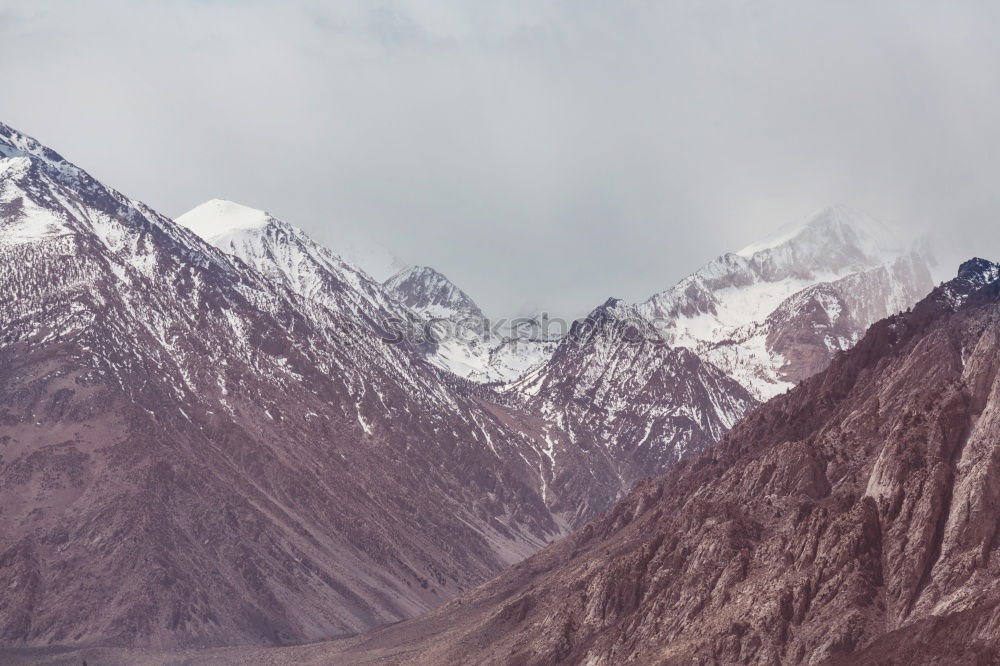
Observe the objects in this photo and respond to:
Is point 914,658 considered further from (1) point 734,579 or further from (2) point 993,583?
(1) point 734,579

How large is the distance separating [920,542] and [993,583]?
53.3ft

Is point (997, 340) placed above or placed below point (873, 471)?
above

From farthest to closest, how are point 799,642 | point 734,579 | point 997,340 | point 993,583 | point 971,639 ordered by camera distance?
point 997,340, point 734,579, point 799,642, point 993,583, point 971,639

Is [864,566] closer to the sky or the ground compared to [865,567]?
closer to the sky

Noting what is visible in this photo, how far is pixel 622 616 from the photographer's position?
655 ft

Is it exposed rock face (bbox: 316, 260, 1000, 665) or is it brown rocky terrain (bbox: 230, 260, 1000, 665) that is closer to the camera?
brown rocky terrain (bbox: 230, 260, 1000, 665)

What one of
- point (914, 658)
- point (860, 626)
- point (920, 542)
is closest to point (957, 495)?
point (920, 542)

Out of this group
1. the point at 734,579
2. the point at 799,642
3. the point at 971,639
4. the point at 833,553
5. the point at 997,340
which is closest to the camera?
the point at 971,639

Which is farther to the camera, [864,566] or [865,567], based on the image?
[864,566]

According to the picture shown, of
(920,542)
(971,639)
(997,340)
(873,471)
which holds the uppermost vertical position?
(997,340)

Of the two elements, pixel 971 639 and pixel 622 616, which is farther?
pixel 622 616

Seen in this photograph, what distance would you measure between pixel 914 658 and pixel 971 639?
16.9 ft

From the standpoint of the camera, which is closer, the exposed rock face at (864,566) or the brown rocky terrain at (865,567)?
the brown rocky terrain at (865,567)

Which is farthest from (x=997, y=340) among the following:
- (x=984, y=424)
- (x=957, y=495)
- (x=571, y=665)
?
(x=571, y=665)
